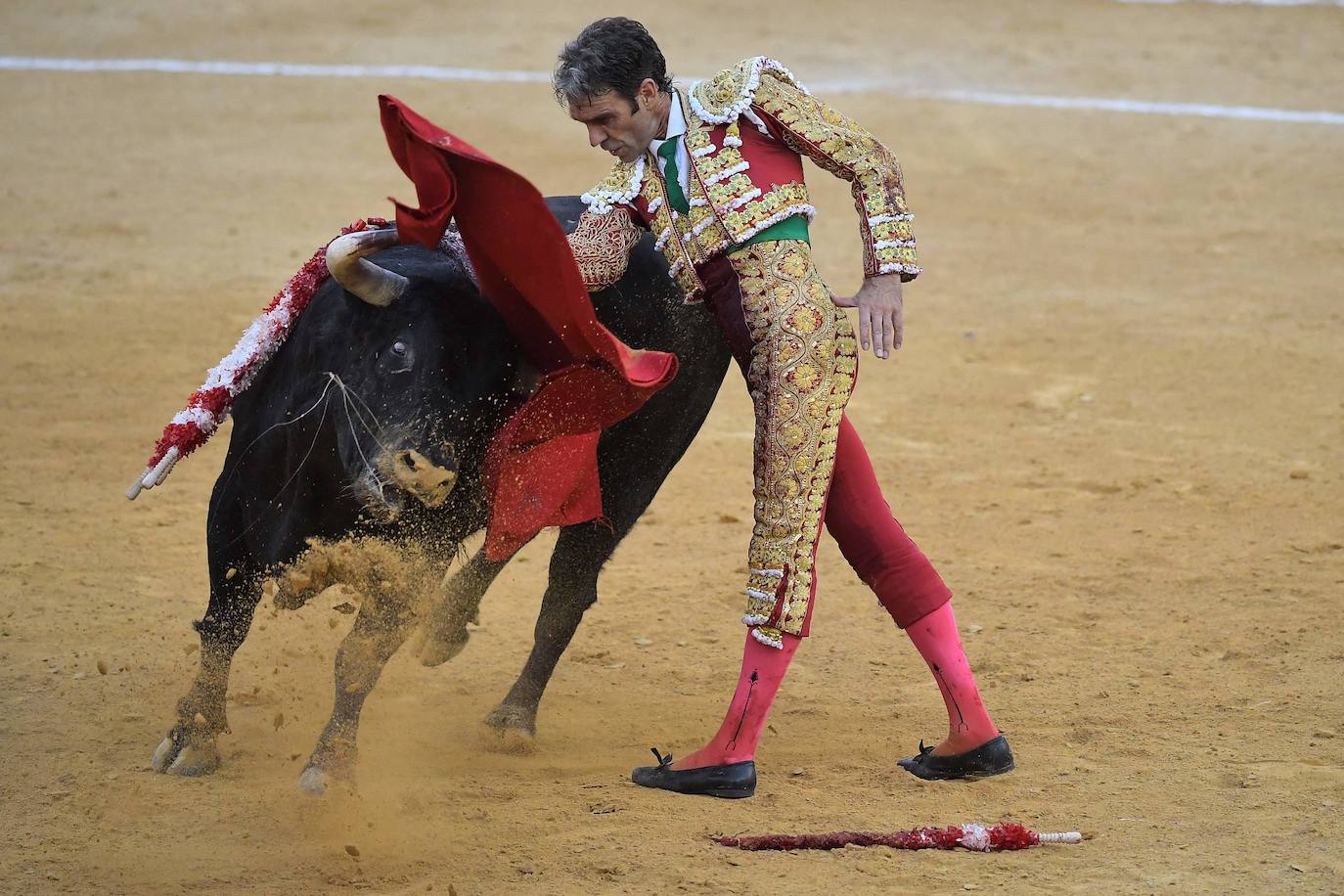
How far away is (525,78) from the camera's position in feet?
36.8

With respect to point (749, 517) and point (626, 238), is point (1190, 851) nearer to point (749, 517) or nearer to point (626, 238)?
point (626, 238)

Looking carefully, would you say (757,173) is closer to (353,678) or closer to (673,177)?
(673,177)

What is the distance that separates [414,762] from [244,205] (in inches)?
225

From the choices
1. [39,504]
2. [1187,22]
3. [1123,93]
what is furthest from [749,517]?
[1187,22]

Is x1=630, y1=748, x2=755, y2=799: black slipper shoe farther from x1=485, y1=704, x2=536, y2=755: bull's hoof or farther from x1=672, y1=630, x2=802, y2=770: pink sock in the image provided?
x1=485, y1=704, x2=536, y2=755: bull's hoof

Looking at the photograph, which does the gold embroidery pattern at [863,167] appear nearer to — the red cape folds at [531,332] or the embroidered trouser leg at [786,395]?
the embroidered trouser leg at [786,395]

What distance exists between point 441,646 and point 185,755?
0.75 m

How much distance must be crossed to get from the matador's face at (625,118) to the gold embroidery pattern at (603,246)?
6.2 inches

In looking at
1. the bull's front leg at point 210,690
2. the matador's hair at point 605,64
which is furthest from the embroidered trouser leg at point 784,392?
the bull's front leg at point 210,690

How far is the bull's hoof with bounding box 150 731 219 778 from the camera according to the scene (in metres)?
3.66

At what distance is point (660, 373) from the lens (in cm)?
333

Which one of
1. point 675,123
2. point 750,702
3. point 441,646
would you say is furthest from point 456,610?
point 675,123

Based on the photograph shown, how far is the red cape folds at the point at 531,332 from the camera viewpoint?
325 centimetres

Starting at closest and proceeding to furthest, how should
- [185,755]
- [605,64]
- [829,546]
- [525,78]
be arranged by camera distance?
[605,64]
[185,755]
[829,546]
[525,78]
